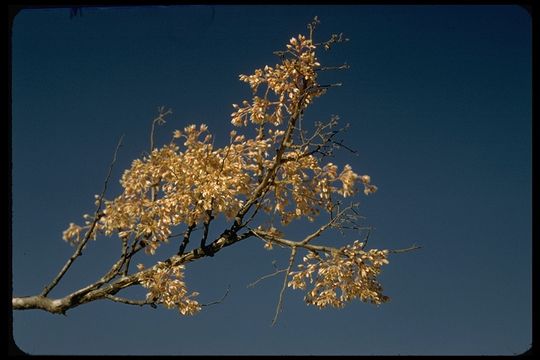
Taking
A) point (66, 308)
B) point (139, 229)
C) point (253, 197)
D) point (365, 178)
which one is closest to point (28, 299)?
point (66, 308)

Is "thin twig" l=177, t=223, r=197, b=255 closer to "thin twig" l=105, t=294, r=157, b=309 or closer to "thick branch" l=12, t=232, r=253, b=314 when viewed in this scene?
"thick branch" l=12, t=232, r=253, b=314

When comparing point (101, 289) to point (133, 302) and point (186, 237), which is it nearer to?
point (133, 302)

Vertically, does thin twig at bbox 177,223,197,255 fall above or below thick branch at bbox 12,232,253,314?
above

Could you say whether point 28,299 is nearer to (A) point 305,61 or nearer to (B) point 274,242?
(B) point 274,242

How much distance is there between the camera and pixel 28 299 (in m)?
8.34

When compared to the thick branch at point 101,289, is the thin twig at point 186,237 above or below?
above

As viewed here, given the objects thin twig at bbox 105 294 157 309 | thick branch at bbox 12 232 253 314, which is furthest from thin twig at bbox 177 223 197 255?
thin twig at bbox 105 294 157 309

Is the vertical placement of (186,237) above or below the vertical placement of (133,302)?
above

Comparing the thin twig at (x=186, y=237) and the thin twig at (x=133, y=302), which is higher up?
the thin twig at (x=186, y=237)

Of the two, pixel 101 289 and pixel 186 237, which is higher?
pixel 186 237

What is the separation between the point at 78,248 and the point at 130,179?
128 cm

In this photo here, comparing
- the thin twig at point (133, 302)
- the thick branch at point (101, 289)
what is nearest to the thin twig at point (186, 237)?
the thick branch at point (101, 289)

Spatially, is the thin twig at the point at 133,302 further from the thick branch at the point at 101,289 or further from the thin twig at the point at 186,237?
the thin twig at the point at 186,237

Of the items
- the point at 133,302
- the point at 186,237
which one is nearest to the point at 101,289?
the point at 133,302
